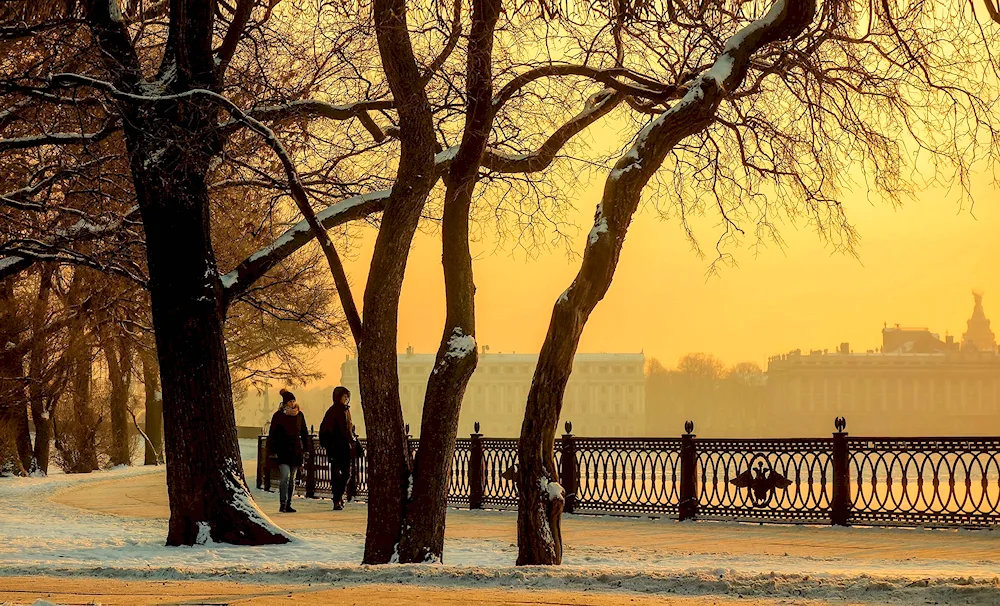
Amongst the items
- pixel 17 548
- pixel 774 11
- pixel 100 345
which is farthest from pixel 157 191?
pixel 100 345

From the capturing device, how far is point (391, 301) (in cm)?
1162

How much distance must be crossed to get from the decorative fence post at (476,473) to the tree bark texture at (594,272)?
9.92 meters

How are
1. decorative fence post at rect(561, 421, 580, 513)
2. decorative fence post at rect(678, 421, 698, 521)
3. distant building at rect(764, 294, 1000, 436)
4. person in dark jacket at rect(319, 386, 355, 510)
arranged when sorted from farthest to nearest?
1. distant building at rect(764, 294, 1000, 436)
2. decorative fence post at rect(561, 421, 580, 513)
3. person in dark jacket at rect(319, 386, 355, 510)
4. decorative fence post at rect(678, 421, 698, 521)

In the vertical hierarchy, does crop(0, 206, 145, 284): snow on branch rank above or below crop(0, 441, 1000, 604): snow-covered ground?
above

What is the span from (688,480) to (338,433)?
5.58 meters

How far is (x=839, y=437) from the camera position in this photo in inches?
676

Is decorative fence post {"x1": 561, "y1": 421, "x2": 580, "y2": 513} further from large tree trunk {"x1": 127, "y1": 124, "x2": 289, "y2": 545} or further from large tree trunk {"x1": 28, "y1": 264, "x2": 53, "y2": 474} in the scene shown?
large tree trunk {"x1": 28, "y1": 264, "x2": 53, "y2": 474}

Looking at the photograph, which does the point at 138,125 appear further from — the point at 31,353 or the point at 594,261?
the point at 31,353

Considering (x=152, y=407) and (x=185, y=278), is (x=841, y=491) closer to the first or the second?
(x=185, y=278)

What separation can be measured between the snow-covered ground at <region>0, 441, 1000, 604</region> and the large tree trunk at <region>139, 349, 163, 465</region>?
15.8m

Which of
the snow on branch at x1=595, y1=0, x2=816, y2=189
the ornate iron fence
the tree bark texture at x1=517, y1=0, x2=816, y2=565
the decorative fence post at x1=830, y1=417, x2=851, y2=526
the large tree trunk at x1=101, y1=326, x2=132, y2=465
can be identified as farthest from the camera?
the large tree trunk at x1=101, y1=326, x2=132, y2=465

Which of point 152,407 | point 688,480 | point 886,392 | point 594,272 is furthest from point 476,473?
point 886,392

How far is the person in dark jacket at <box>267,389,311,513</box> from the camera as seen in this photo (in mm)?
19250

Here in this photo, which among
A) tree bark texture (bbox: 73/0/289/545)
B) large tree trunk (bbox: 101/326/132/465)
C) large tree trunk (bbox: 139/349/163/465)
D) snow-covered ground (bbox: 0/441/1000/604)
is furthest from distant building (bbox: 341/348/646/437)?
tree bark texture (bbox: 73/0/289/545)
